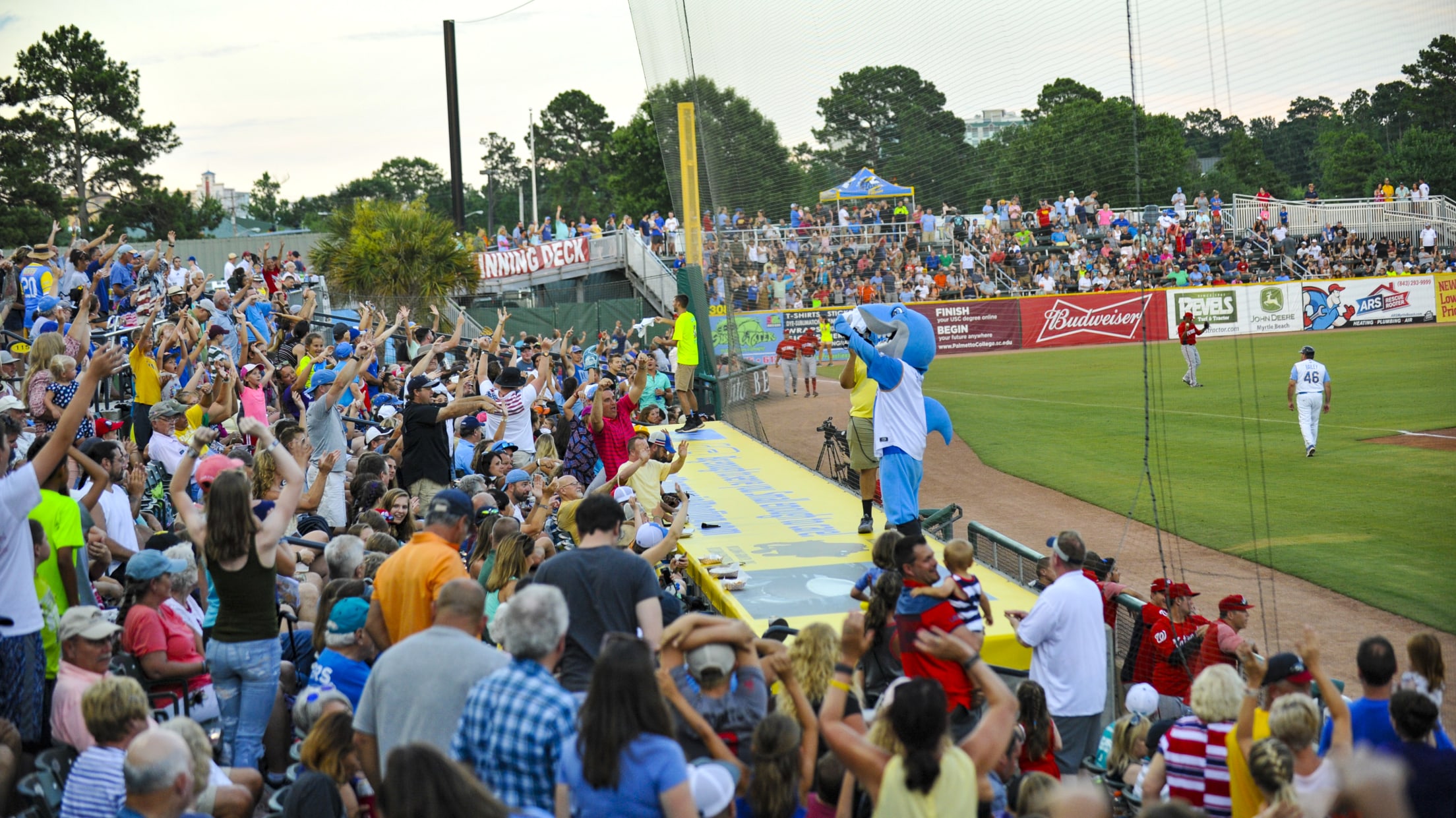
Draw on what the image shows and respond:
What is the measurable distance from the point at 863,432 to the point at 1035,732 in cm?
564

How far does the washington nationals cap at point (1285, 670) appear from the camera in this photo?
5117 millimetres

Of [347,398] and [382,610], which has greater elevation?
[347,398]

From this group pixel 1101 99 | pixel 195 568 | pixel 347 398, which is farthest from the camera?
pixel 347 398

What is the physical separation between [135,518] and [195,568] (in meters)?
2.58

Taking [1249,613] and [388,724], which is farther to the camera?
[1249,613]

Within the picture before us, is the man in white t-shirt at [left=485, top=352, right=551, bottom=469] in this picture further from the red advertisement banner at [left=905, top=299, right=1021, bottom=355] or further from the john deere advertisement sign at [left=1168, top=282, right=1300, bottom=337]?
the john deere advertisement sign at [left=1168, top=282, right=1300, bottom=337]

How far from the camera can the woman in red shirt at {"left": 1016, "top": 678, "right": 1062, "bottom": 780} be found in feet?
17.4

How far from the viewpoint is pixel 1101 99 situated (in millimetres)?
11555

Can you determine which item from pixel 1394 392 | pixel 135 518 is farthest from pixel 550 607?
pixel 1394 392

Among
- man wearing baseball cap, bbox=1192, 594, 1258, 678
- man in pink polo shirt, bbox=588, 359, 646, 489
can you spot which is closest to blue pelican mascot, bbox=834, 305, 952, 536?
man wearing baseball cap, bbox=1192, 594, 1258, 678

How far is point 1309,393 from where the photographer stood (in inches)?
654

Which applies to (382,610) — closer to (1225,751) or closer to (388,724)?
(388,724)

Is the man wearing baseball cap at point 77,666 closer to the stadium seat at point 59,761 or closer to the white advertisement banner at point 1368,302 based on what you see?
the stadium seat at point 59,761

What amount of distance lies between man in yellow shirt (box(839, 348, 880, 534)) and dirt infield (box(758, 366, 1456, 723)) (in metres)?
0.56
